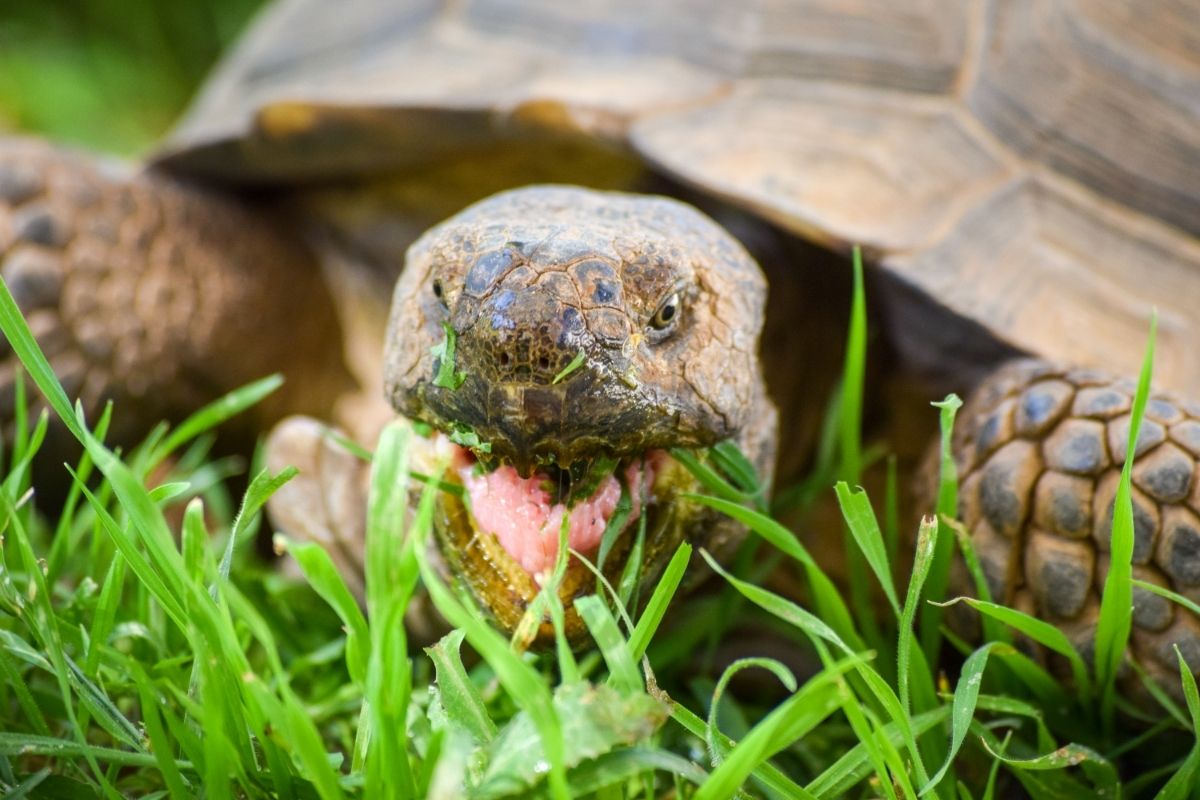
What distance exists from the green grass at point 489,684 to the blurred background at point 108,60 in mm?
4097

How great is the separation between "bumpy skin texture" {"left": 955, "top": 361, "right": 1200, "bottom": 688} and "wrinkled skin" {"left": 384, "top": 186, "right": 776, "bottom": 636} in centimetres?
37

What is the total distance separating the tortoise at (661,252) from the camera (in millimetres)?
1320

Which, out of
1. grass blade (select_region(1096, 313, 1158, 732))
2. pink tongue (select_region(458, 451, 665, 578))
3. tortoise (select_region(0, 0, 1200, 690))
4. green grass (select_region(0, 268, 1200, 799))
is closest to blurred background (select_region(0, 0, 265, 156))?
tortoise (select_region(0, 0, 1200, 690))

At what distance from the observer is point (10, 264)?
2.14 meters

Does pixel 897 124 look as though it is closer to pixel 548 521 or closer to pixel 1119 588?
pixel 1119 588

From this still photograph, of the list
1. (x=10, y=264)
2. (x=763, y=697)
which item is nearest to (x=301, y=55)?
(x=10, y=264)

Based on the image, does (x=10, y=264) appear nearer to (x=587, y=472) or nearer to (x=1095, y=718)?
(x=587, y=472)

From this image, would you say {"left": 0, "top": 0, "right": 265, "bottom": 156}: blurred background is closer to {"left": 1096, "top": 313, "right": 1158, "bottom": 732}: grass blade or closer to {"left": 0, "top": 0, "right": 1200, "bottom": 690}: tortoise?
{"left": 0, "top": 0, "right": 1200, "bottom": 690}: tortoise

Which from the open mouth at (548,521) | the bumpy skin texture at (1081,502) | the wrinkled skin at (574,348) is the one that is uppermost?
the wrinkled skin at (574,348)

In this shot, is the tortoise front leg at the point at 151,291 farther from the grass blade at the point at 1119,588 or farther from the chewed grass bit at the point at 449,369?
the grass blade at the point at 1119,588

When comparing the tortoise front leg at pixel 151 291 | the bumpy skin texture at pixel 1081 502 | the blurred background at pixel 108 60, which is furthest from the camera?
the blurred background at pixel 108 60

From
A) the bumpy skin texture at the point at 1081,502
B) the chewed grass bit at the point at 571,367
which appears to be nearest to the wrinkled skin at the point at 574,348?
the chewed grass bit at the point at 571,367

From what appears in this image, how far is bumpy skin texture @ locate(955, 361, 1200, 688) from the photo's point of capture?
1433mm

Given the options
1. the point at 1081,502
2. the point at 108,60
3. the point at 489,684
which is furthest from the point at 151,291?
the point at 108,60
